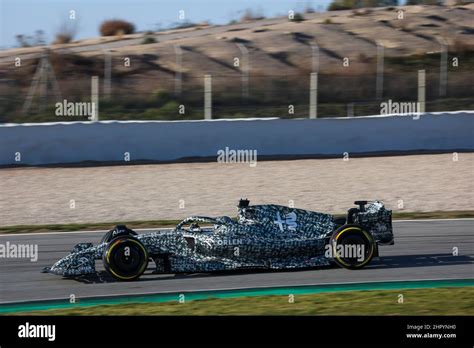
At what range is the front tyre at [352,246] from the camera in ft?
38.3

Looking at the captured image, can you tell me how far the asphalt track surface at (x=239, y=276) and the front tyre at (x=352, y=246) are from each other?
0.15 metres

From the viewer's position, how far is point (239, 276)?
11852 mm

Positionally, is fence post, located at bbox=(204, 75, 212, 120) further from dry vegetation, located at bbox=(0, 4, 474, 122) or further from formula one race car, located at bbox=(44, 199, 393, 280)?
formula one race car, located at bbox=(44, 199, 393, 280)

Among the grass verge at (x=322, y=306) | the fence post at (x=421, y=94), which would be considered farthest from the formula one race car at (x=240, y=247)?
the fence post at (x=421, y=94)

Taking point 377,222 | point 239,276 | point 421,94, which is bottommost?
point 239,276

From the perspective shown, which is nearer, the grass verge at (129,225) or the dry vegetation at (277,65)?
the grass verge at (129,225)

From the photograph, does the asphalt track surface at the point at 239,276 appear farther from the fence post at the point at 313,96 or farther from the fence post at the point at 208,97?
the fence post at the point at 313,96

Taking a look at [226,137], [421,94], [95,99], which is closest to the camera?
[226,137]

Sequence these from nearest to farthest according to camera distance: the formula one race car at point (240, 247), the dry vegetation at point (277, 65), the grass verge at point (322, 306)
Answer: the grass verge at point (322, 306)
the formula one race car at point (240, 247)
the dry vegetation at point (277, 65)

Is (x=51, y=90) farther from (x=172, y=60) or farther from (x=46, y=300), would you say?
(x=46, y=300)

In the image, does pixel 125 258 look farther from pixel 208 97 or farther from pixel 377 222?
pixel 208 97
